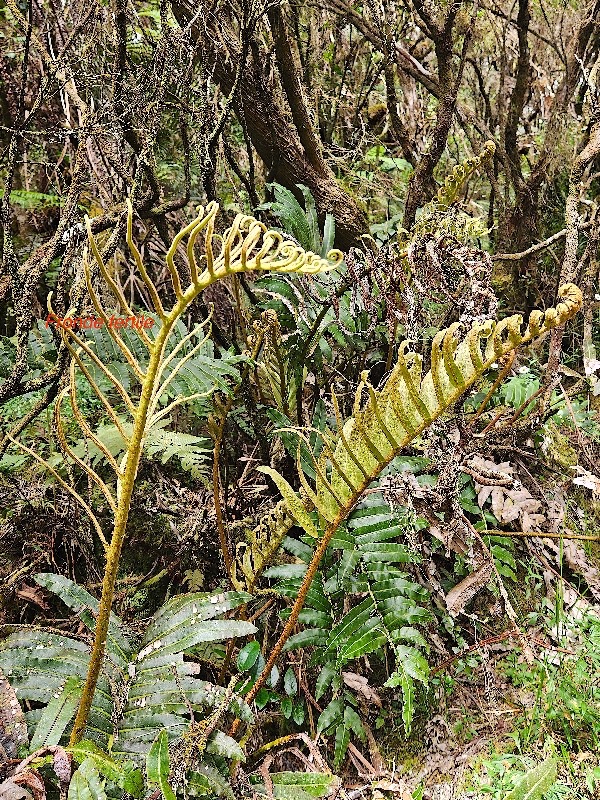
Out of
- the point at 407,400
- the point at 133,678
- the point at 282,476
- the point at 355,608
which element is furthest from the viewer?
the point at 282,476

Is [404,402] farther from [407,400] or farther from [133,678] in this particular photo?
[133,678]

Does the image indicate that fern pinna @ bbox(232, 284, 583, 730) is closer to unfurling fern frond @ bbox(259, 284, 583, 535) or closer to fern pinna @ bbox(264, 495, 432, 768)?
unfurling fern frond @ bbox(259, 284, 583, 535)

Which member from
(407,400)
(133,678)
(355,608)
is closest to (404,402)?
(407,400)

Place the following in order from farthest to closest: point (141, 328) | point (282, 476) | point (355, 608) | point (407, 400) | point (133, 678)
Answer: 1. point (282, 476)
2. point (355, 608)
3. point (133, 678)
4. point (407, 400)
5. point (141, 328)

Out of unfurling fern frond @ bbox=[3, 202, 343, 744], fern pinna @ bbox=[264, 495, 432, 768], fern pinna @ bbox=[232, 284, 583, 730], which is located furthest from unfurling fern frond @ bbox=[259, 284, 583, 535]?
fern pinna @ bbox=[264, 495, 432, 768]

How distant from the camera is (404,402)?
1175 millimetres

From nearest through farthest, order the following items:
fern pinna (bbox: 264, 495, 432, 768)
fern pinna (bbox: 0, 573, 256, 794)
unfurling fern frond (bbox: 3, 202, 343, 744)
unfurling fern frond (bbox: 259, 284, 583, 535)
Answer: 1. unfurling fern frond (bbox: 3, 202, 343, 744)
2. unfurling fern frond (bbox: 259, 284, 583, 535)
3. fern pinna (bbox: 0, 573, 256, 794)
4. fern pinna (bbox: 264, 495, 432, 768)

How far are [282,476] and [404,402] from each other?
1.05 metres

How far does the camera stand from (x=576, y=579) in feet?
7.62

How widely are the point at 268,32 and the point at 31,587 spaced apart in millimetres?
2244

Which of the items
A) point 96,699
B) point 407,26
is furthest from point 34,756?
point 407,26

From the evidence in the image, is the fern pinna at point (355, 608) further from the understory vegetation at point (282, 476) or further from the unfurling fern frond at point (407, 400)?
the unfurling fern frond at point (407, 400)

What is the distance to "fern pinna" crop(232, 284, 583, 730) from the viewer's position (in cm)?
104

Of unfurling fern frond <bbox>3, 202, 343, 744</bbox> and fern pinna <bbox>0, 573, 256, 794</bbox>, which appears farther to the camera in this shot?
fern pinna <bbox>0, 573, 256, 794</bbox>
